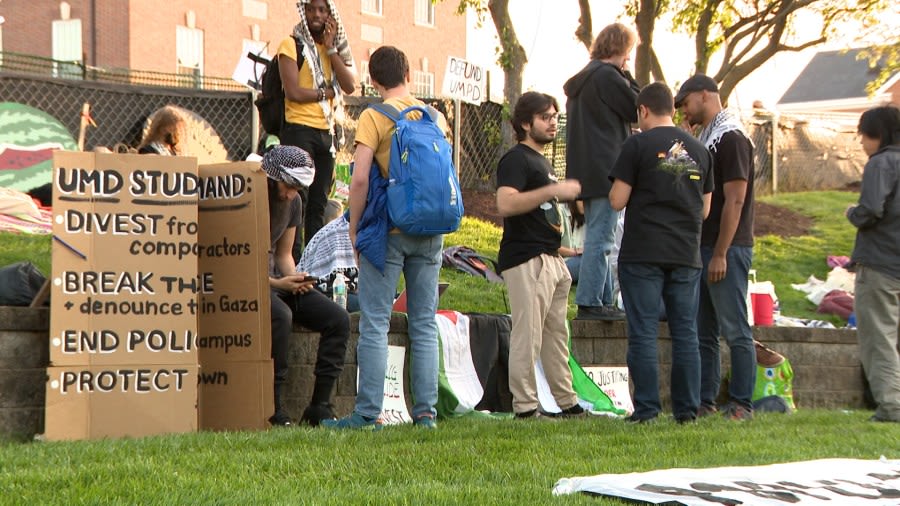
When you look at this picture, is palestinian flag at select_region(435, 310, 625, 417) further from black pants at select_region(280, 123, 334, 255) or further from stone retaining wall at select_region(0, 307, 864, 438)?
black pants at select_region(280, 123, 334, 255)

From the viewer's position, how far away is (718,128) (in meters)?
8.73

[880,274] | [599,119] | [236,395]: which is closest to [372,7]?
[599,119]

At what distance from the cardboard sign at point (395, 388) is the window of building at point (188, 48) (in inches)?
1253

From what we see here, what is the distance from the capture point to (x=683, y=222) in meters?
8.04

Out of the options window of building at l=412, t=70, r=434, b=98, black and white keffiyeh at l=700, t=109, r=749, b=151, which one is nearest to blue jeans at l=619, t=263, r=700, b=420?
black and white keffiyeh at l=700, t=109, r=749, b=151

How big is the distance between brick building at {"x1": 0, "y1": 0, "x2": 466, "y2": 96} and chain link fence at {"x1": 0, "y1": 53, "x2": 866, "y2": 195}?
12.3 metres

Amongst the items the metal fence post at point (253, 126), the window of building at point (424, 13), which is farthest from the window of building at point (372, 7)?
the metal fence post at point (253, 126)

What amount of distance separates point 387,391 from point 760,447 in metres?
2.64

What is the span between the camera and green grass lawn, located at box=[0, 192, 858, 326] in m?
11.4

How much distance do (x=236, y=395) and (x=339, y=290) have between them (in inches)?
58.3

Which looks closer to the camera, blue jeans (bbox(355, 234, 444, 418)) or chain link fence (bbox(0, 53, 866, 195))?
blue jeans (bbox(355, 234, 444, 418))

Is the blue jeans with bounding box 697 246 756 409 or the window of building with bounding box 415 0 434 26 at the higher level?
the window of building with bounding box 415 0 434 26

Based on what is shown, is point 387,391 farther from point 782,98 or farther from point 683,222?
point 782,98

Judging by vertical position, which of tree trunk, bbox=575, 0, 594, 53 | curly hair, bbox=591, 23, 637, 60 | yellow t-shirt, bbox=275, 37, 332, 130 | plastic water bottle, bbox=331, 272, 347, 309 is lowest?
plastic water bottle, bbox=331, 272, 347, 309
